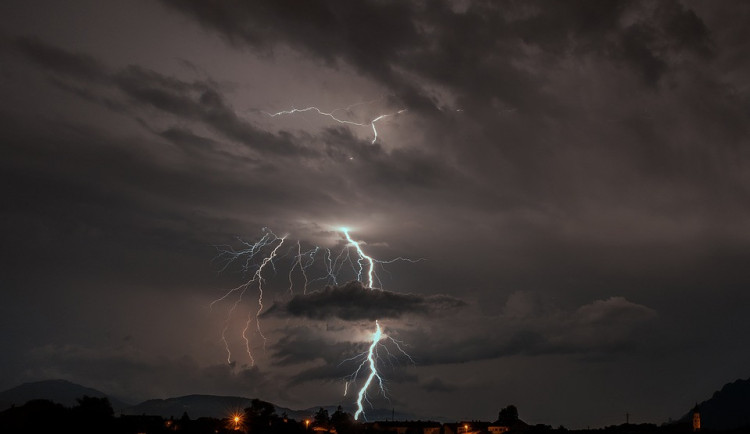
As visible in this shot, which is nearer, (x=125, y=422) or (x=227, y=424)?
(x=125, y=422)

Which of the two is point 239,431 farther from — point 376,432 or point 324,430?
point 376,432

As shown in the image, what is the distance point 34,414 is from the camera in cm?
7456

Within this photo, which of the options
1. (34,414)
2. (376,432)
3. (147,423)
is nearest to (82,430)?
(34,414)

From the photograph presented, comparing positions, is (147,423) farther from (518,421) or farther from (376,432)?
(518,421)

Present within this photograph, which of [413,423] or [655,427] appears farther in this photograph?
[413,423]

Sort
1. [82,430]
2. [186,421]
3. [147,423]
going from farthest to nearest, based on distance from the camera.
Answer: [186,421] → [147,423] → [82,430]

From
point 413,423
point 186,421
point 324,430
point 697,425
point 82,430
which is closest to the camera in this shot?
point 82,430

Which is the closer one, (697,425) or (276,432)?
(276,432)

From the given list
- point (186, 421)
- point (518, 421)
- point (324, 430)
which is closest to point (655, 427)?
point (518, 421)

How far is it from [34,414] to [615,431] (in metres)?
84.6

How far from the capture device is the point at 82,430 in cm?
7025

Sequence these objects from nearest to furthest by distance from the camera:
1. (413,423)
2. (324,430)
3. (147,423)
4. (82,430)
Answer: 1. (82,430)
2. (147,423)
3. (324,430)
4. (413,423)

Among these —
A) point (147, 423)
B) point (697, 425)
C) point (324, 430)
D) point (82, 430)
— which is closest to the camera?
point (82, 430)

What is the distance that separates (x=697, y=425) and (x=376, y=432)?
5300cm
